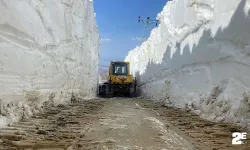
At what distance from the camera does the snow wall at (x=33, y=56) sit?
599cm

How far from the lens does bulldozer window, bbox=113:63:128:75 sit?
83.8 ft

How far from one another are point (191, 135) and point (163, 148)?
1.30 m

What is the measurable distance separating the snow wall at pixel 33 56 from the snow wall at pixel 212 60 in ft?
14.3

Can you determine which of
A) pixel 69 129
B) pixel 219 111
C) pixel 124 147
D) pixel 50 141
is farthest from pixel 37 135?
pixel 219 111

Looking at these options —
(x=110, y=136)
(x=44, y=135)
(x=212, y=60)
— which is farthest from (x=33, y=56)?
(x=212, y=60)

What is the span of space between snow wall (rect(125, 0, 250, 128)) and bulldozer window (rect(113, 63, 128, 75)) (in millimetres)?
11215

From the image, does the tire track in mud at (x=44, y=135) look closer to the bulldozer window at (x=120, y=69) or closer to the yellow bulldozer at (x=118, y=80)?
the yellow bulldozer at (x=118, y=80)

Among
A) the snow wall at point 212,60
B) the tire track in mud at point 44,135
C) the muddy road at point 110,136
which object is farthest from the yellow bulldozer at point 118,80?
the tire track in mud at point 44,135

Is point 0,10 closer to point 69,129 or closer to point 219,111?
point 69,129

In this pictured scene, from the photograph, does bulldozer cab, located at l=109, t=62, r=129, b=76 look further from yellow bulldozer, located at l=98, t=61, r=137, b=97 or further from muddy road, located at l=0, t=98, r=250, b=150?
muddy road, located at l=0, t=98, r=250, b=150

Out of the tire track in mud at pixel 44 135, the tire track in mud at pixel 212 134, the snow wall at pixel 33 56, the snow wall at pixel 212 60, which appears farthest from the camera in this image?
the snow wall at pixel 212 60

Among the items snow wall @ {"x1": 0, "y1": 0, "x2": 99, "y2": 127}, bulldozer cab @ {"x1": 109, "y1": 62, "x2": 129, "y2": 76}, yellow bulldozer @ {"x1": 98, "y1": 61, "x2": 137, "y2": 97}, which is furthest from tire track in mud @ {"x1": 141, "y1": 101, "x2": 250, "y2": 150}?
bulldozer cab @ {"x1": 109, "y1": 62, "x2": 129, "y2": 76}

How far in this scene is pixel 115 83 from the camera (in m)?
24.8

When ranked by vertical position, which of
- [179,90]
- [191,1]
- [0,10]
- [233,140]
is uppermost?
[191,1]
